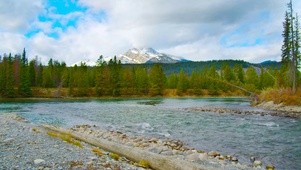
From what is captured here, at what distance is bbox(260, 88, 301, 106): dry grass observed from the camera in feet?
118

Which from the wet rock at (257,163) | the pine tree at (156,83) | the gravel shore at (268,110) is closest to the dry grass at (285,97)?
the gravel shore at (268,110)

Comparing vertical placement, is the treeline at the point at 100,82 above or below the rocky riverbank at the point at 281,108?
above

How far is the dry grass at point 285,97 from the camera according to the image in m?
35.9

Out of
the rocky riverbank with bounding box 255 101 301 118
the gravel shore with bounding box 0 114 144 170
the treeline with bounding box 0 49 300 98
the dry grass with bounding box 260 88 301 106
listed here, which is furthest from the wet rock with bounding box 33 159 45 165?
the treeline with bounding box 0 49 300 98

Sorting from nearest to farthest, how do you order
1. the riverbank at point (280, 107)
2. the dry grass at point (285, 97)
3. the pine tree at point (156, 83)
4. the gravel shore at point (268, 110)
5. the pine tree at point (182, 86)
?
the gravel shore at point (268, 110) → the riverbank at point (280, 107) → the dry grass at point (285, 97) → the pine tree at point (156, 83) → the pine tree at point (182, 86)

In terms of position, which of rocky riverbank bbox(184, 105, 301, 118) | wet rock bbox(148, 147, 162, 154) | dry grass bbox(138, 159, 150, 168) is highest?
dry grass bbox(138, 159, 150, 168)

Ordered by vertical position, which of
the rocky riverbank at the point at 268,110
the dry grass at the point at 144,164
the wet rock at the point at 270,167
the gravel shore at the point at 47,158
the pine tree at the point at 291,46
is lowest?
the rocky riverbank at the point at 268,110

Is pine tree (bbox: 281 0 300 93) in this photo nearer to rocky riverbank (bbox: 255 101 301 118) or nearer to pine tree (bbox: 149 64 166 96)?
rocky riverbank (bbox: 255 101 301 118)

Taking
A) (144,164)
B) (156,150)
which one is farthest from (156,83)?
(144,164)

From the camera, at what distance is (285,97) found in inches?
1495

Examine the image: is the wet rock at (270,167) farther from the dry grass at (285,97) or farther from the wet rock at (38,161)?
the dry grass at (285,97)

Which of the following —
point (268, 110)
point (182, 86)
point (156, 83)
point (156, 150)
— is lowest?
point (268, 110)

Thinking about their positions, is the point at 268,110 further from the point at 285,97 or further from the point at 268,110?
the point at 285,97

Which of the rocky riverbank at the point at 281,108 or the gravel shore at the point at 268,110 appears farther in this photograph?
the rocky riverbank at the point at 281,108
